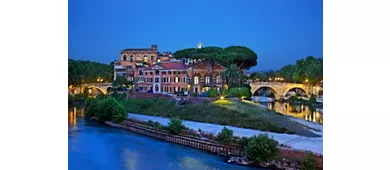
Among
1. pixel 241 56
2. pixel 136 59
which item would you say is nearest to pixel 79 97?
pixel 136 59

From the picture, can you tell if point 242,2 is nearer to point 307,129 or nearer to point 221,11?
point 221,11

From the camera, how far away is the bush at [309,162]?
108 inches

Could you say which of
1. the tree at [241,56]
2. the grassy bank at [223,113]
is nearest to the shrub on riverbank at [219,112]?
the grassy bank at [223,113]

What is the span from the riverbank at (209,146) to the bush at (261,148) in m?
0.05

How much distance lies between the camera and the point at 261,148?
287 centimetres

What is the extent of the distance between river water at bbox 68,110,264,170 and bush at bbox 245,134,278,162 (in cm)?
10

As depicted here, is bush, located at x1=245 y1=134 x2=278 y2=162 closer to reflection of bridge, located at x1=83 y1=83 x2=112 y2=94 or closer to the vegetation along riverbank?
the vegetation along riverbank

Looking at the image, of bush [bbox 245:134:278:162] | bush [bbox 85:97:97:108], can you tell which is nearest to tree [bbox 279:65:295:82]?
bush [bbox 245:134:278:162]

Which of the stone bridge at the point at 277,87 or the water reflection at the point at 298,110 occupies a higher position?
the stone bridge at the point at 277,87

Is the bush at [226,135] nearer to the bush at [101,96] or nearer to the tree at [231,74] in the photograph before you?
the tree at [231,74]

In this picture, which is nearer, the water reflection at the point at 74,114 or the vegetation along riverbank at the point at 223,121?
the vegetation along riverbank at the point at 223,121

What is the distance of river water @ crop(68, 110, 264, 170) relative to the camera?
303 cm
